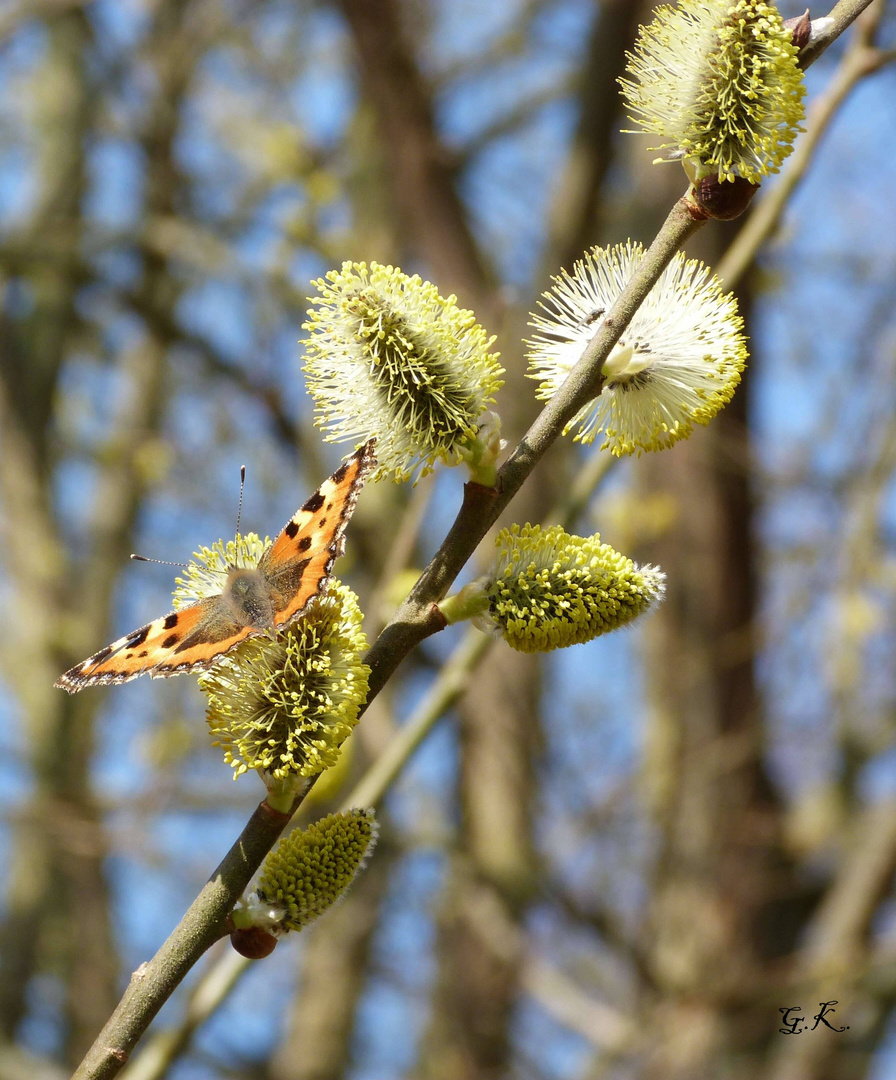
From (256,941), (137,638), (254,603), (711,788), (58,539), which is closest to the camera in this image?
(256,941)

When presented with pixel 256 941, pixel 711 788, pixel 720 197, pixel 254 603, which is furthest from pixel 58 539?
pixel 720 197

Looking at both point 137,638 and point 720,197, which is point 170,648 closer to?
point 137,638

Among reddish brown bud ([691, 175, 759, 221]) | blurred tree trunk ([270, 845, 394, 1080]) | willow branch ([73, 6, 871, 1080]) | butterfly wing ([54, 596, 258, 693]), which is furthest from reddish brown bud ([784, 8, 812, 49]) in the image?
blurred tree trunk ([270, 845, 394, 1080])

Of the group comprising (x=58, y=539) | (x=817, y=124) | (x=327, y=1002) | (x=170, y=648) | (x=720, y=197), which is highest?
(x=817, y=124)

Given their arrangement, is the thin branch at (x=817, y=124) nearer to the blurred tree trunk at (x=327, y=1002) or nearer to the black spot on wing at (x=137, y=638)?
the black spot on wing at (x=137, y=638)

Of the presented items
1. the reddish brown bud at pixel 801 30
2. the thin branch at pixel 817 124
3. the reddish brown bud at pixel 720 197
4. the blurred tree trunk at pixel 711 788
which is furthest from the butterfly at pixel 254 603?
the blurred tree trunk at pixel 711 788

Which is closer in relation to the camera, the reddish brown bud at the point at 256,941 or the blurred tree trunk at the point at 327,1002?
the reddish brown bud at the point at 256,941

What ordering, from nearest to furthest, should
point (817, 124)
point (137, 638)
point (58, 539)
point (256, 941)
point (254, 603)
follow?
1. point (256, 941)
2. point (254, 603)
3. point (137, 638)
4. point (817, 124)
5. point (58, 539)

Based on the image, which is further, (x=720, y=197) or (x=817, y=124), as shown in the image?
(x=817, y=124)

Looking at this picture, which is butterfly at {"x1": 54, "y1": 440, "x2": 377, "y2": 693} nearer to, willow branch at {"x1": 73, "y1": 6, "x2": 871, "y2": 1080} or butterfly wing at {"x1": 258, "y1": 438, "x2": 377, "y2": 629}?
butterfly wing at {"x1": 258, "y1": 438, "x2": 377, "y2": 629}
